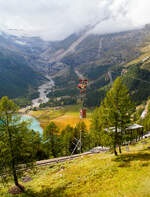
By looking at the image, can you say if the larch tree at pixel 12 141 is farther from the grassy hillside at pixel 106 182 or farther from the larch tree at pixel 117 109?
the larch tree at pixel 117 109

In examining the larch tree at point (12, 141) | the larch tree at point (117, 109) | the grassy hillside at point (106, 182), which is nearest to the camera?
the grassy hillside at point (106, 182)

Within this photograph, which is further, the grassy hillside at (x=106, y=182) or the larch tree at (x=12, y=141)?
the larch tree at (x=12, y=141)

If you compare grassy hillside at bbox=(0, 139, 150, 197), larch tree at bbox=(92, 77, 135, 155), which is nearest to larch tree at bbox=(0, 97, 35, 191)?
grassy hillside at bbox=(0, 139, 150, 197)

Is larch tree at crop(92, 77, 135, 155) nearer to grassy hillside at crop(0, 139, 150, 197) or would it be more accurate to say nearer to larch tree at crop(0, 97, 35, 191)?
grassy hillside at crop(0, 139, 150, 197)

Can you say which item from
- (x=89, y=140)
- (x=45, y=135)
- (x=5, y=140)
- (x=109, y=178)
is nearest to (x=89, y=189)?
(x=109, y=178)

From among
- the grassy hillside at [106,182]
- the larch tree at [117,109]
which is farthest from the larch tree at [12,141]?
the larch tree at [117,109]

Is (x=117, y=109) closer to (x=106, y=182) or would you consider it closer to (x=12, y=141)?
(x=106, y=182)

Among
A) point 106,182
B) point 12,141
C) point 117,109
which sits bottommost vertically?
point 106,182

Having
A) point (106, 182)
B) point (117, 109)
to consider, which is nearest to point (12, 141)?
point (106, 182)

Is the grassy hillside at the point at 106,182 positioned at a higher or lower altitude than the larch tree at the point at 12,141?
lower

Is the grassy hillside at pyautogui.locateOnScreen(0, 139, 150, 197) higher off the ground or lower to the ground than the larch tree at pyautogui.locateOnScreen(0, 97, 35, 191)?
lower

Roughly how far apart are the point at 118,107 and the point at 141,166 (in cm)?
1134

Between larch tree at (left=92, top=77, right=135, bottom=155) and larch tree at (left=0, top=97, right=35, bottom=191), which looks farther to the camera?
larch tree at (left=92, top=77, right=135, bottom=155)

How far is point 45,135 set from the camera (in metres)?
76.6
